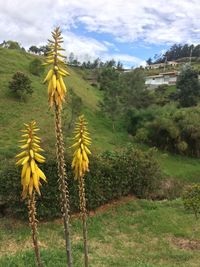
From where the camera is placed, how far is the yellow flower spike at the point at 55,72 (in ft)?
33.6

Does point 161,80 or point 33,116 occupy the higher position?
point 161,80

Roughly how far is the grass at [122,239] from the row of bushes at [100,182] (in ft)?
2.46

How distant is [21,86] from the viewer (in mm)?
52625

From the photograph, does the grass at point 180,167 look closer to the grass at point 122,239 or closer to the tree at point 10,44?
the grass at point 122,239

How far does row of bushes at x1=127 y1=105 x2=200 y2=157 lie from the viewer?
4822 cm

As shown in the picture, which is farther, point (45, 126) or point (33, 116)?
point (33, 116)

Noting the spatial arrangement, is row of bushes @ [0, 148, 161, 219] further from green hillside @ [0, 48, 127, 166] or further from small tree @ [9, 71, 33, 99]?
small tree @ [9, 71, 33, 99]

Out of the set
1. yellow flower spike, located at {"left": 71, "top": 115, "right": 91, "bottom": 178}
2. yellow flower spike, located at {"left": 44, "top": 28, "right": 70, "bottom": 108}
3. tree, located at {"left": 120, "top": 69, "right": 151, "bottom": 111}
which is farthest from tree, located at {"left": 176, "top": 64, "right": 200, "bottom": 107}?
yellow flower spike, located at {"left": 44, "top": 28, "right": 70, "bottom": 108}

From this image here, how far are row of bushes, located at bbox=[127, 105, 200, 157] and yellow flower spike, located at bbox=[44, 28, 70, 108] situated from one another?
38.3m

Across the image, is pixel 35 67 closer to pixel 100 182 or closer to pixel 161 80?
pixel 100 182

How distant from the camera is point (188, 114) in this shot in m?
50.2

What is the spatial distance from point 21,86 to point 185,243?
35000 mm

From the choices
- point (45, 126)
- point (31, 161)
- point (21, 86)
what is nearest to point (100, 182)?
point (31, 161)

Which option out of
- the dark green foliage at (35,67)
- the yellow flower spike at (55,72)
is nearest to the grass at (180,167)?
the dark green foliage at (35,67)
